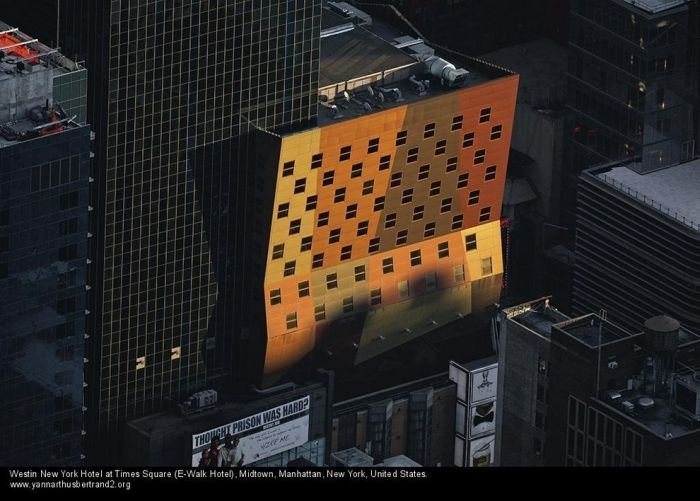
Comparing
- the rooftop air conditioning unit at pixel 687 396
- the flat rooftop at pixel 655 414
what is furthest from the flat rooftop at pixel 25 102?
the rooftop air conditioning unit at pixel 687 396

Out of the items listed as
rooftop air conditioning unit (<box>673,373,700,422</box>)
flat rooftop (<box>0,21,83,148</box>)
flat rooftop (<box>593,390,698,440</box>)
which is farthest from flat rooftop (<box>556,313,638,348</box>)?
flat rooftop (<box>0,21,83,148</box>)

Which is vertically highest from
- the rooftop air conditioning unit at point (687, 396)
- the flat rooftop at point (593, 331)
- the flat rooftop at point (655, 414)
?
the flat rooftop at point (593, 331)

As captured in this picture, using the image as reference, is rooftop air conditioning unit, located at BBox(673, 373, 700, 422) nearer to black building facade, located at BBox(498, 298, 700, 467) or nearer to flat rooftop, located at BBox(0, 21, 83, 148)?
black building facade, located at BBox(498, 298, 700, 467)

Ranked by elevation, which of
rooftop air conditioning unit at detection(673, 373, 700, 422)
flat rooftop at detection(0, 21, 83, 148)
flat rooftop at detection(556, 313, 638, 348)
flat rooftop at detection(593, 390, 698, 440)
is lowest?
flat rooftop at detection(593, 390, 698, 440)

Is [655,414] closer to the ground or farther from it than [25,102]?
closer to the ground

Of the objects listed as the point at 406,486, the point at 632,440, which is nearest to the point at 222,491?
the point at 406,486

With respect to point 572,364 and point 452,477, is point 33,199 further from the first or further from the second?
point 452,477

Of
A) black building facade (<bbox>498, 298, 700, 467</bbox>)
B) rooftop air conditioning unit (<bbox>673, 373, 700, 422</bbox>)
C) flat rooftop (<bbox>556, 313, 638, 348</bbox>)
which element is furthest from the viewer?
flat rooftop (<bbox>556, 313, 638, 348</bbox>)

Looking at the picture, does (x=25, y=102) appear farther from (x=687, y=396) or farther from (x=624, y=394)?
(x=687, y=396)

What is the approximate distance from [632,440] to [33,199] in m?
63.9

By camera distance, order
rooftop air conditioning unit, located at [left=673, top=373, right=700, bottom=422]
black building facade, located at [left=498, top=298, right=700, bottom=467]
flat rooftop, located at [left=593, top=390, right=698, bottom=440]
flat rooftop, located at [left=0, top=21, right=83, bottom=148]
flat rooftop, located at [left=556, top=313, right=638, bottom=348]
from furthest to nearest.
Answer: flat rooftop, located at [left=0, top=21, right=83, bottom=148]
flat rooftop, located at [left=556, top=313, right=638, bottom=348]
rooftop air conditioning unit, located at [left=673, top=373, right=700, bottom=422]
black building facade, located at [left=498, top=298, right=700, bottom=467]
flat rooftop, located at [left=593, top=390, right=698, bottom=440]

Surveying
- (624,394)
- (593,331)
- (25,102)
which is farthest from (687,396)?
(25,102)

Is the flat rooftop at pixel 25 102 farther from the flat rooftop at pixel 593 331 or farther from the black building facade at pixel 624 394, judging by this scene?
the black building facade at pixel 624 394

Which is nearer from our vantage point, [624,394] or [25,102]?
[624,394]
